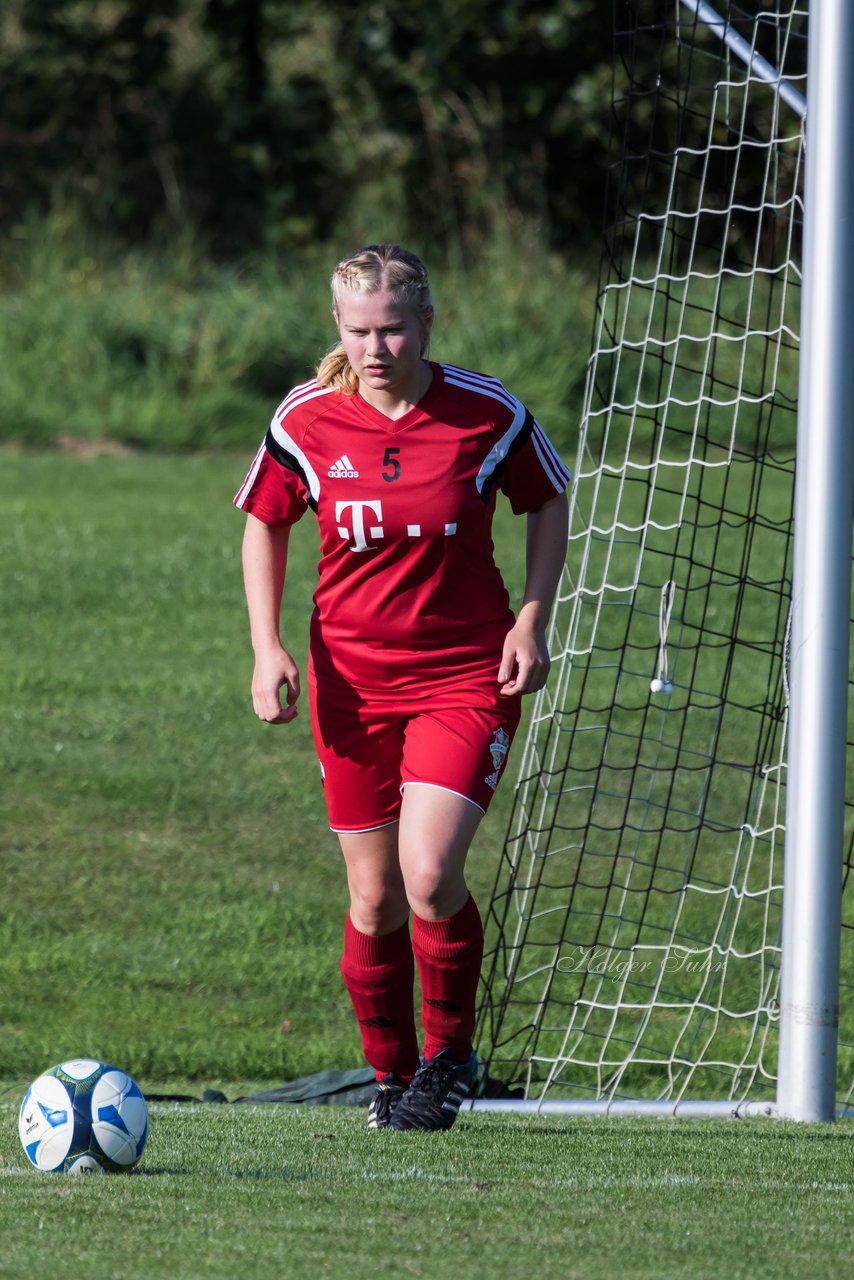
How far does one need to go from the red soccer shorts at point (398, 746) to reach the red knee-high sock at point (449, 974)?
0.28 meters

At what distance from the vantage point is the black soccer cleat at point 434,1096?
4242mm

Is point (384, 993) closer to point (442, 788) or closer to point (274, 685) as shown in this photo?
point (442, 788)

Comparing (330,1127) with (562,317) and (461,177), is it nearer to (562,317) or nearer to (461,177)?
(562,317)

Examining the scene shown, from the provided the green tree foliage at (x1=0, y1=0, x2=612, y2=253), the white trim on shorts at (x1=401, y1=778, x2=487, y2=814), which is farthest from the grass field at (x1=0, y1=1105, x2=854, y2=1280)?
the green tree foliage at (x1=0, y1=0, x2=612, y2=253)

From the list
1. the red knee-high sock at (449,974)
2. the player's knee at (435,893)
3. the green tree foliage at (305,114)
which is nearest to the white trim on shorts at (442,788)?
the player's knee at (435,893)

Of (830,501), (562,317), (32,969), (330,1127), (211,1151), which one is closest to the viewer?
(211,1151)

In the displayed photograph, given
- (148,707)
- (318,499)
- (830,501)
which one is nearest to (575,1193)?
(318,499)

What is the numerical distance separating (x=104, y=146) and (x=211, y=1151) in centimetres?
1878

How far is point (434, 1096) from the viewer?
4.26 meters

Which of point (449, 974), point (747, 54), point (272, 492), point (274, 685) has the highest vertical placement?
point (747, 54)

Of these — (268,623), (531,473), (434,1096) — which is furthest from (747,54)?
(434,1096)

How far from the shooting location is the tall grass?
1570cm

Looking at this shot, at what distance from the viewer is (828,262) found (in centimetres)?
476

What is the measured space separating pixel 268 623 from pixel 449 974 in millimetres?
911
